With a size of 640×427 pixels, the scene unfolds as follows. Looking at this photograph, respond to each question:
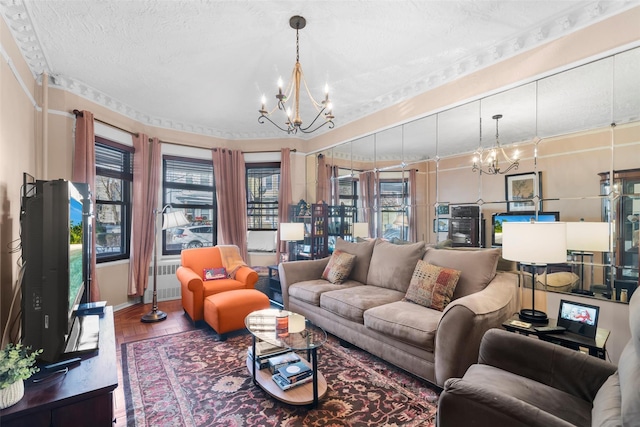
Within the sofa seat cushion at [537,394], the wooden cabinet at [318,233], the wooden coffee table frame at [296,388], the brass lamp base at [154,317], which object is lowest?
the brass lamp base at [154,317]

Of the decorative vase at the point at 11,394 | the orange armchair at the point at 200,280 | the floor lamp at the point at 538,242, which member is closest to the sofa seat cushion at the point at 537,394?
the floor lamp at the point at 538,242

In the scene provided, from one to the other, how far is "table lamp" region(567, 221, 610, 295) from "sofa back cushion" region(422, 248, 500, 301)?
1.68 feet

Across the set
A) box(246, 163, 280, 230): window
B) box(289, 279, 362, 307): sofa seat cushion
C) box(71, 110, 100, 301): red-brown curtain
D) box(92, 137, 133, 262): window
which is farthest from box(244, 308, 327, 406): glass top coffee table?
box(246, 163, 280, 230): window

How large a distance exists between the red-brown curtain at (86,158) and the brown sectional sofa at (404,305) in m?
2.17

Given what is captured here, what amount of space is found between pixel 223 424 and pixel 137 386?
863mm

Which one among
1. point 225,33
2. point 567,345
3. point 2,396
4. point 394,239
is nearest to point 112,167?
point 225,33

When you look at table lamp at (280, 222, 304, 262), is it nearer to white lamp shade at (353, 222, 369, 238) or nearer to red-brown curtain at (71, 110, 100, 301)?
white lamp shade at (353, 222, 369, 238)

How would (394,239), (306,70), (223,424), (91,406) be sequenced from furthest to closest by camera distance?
(394,239)
(306,70)
(223,424)
(91,406)

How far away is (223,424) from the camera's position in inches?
72.2

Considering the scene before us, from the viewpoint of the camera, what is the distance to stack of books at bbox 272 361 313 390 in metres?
2.03

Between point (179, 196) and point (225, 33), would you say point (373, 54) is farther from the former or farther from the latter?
point (179, 196)

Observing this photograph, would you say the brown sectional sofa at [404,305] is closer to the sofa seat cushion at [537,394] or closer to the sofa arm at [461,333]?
the sofa arm at [461,333]

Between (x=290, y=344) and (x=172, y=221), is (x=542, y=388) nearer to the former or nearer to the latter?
(x=290, y=344)

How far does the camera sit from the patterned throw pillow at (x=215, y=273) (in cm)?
376
